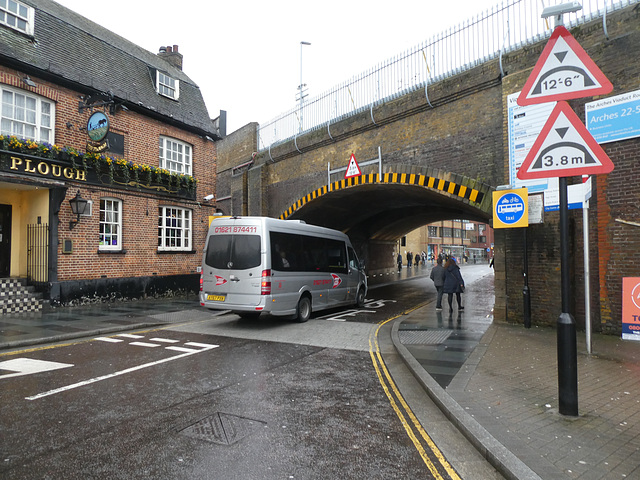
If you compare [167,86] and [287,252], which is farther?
[167,86]

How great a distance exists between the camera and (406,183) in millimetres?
12570

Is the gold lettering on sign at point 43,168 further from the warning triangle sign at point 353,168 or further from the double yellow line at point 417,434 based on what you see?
the double yellow line at point 417,434

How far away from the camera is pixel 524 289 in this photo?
8.91m

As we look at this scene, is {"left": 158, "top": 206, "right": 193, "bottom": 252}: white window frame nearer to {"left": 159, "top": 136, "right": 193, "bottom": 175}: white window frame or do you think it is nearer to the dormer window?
{"left": 159, "top": 136, "right": 193, "bottom": 175}: white window frame

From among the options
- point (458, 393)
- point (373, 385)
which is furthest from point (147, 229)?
point (458, 393)

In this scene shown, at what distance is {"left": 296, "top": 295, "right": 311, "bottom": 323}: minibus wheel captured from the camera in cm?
1052

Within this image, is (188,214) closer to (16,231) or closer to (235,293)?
(16,231)

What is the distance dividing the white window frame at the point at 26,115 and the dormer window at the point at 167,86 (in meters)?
4.88

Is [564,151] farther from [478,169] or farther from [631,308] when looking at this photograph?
[478,169]

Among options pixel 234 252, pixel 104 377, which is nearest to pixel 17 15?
pixel 234 252

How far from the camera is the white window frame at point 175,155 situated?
1590 centimetres

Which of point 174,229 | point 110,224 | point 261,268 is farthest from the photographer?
point 174,229

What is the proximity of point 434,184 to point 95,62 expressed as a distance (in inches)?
488

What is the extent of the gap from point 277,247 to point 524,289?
5790mm
